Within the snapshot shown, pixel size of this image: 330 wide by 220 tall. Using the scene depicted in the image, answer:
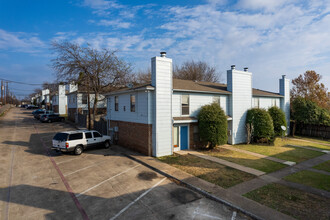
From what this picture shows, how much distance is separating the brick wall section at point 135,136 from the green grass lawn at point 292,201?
25.8ft

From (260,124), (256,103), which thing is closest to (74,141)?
(260,124)

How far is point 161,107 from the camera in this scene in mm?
14141

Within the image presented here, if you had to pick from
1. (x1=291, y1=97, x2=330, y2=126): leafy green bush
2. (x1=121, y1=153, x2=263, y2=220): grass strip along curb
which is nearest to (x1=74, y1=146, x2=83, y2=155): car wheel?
(x1=121, y1=153, x2=263, y2=220): grass strip along curb

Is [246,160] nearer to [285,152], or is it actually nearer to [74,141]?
[285,152]

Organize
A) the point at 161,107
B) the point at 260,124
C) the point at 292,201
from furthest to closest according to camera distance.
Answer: the point at 260,124, the point at 161,107, the point at 292,201

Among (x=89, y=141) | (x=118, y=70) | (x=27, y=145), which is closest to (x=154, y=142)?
(x=89, y=141)

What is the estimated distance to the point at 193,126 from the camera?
54.3ft

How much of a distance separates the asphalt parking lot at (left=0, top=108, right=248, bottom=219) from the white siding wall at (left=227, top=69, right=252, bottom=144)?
1138cm

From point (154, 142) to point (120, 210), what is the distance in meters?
7.25

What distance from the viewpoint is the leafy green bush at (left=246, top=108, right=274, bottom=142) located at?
1877cm

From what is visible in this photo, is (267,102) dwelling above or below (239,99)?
below

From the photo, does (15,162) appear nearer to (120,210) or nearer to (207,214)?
(120,210)

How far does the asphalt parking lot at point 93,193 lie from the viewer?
6812 mm

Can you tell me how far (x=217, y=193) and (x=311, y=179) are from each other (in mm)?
5978
